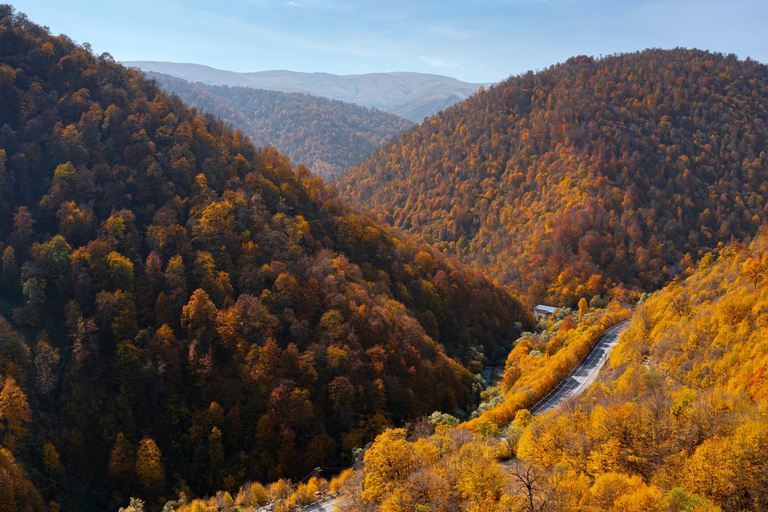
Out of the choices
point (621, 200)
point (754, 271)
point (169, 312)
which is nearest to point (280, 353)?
point (169, 312)

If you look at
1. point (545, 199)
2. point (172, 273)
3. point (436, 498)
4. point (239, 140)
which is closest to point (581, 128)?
point (545, 199)

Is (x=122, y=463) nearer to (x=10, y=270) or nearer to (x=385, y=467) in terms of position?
(x=10, y=270)

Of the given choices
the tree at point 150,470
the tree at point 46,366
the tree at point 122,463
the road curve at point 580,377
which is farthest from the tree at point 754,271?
the tree at point 46,366

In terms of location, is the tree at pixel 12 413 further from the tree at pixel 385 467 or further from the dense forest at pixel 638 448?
the tree at pixel 385 467

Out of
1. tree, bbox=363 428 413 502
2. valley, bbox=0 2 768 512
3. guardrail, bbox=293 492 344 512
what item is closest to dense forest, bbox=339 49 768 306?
valley, bbox=0 2 768 512

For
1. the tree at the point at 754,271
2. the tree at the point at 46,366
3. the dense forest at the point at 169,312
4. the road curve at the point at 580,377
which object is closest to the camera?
the tree at the point at 754,271

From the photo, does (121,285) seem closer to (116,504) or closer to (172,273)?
(172,273)
